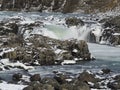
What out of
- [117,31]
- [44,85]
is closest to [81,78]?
[44,85]

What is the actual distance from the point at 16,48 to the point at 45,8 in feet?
298

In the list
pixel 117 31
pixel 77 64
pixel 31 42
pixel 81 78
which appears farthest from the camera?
pixel 117 31

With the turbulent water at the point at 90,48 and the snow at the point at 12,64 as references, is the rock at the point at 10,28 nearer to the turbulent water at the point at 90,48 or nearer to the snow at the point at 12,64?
the turbulent water at the point at 90,48

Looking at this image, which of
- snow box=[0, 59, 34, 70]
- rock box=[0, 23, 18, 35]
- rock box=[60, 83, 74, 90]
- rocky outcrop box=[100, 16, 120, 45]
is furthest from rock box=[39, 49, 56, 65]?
rock box=[0, 23, 18, 35]

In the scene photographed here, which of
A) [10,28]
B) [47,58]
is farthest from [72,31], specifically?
[47,58]

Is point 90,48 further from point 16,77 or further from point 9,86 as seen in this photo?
point 9,86

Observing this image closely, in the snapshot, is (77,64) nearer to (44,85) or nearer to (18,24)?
(44,85)

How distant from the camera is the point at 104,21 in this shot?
8419 centimetres

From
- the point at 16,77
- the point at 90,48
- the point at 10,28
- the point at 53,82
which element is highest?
the point at 53,82

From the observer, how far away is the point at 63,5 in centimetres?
14712

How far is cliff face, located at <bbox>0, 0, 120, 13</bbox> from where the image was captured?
138 meters

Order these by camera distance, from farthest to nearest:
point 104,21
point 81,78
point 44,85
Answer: point 104,21, point 81,78, point 44,85

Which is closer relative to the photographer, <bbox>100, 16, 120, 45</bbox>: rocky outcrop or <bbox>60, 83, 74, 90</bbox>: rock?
<bbox>60, 83, 74, 90</bbox>: rock

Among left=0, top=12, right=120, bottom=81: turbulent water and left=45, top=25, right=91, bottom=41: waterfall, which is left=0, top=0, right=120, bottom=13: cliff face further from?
left=45, top=25, right=91, bottom=41: waterfall
